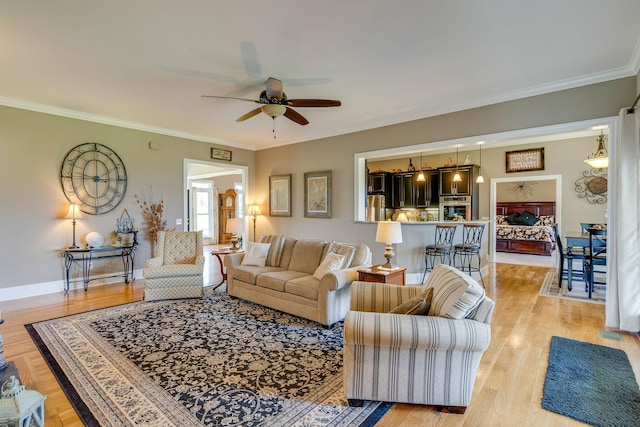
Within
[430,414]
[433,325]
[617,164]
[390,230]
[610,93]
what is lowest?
[430,414]

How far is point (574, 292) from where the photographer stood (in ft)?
16.1

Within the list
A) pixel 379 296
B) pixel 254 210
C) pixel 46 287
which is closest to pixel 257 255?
pixel 379 296

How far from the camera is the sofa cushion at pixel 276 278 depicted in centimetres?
380

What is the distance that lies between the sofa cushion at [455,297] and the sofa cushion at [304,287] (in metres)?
1.61

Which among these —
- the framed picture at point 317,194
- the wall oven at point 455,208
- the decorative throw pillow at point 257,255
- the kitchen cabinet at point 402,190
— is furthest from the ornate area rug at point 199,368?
the kitchen cabinet at point 402,190

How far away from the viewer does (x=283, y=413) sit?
6.55 ft

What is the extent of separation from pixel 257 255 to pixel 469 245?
3.76 m

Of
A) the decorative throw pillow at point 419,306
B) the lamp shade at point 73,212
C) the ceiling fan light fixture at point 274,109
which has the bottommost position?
the decorative throw pillow at point 419,306

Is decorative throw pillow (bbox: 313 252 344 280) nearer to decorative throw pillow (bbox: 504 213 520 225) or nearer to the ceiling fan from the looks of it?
the ceiling fan

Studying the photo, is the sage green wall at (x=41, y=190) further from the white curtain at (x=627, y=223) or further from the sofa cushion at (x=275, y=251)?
the white curtain at (x=627, y=223)

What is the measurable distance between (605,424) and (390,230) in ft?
6.97

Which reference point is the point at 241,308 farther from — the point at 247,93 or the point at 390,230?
the point at 247,93

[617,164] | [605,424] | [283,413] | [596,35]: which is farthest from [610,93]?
[283,413]

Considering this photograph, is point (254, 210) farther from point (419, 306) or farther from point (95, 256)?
point (419, 306)
